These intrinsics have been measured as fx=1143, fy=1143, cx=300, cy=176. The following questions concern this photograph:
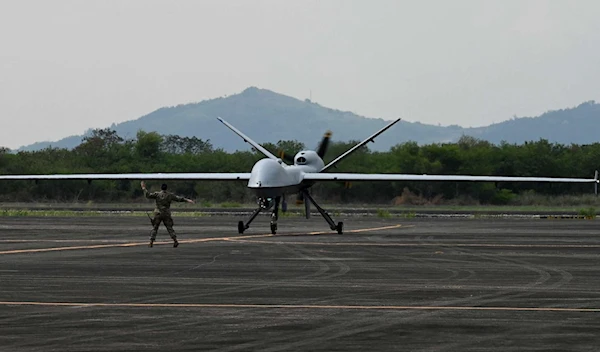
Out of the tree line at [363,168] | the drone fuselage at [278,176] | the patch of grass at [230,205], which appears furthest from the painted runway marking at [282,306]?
the patch of grass at [230,205]

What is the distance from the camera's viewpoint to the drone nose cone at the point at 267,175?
3712cm

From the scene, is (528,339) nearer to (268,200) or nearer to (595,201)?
(268,200)

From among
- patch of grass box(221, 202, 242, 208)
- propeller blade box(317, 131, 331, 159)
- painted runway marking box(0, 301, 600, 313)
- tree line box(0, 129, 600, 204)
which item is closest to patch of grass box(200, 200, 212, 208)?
patch of grass box(221, 202, 242, 208)

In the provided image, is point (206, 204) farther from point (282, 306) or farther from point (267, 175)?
point (282, 306)

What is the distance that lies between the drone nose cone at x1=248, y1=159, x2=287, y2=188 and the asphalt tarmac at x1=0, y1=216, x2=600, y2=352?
3.07 metres

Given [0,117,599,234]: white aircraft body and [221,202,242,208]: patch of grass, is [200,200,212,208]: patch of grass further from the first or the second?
[0,117,599,234]: white aircraft body

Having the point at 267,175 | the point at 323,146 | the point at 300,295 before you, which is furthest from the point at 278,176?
the point at 300,295

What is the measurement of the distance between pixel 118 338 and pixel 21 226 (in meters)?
33.6

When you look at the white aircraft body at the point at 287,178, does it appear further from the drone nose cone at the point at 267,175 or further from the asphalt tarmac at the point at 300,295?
the asphalt tarmac at the point at 300,295

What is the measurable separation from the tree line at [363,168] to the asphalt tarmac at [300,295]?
45855mm

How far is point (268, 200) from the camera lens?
127 ft

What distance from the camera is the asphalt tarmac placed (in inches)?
509

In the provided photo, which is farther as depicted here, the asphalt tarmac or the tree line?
the tree line

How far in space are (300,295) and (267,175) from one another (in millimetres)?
19543
